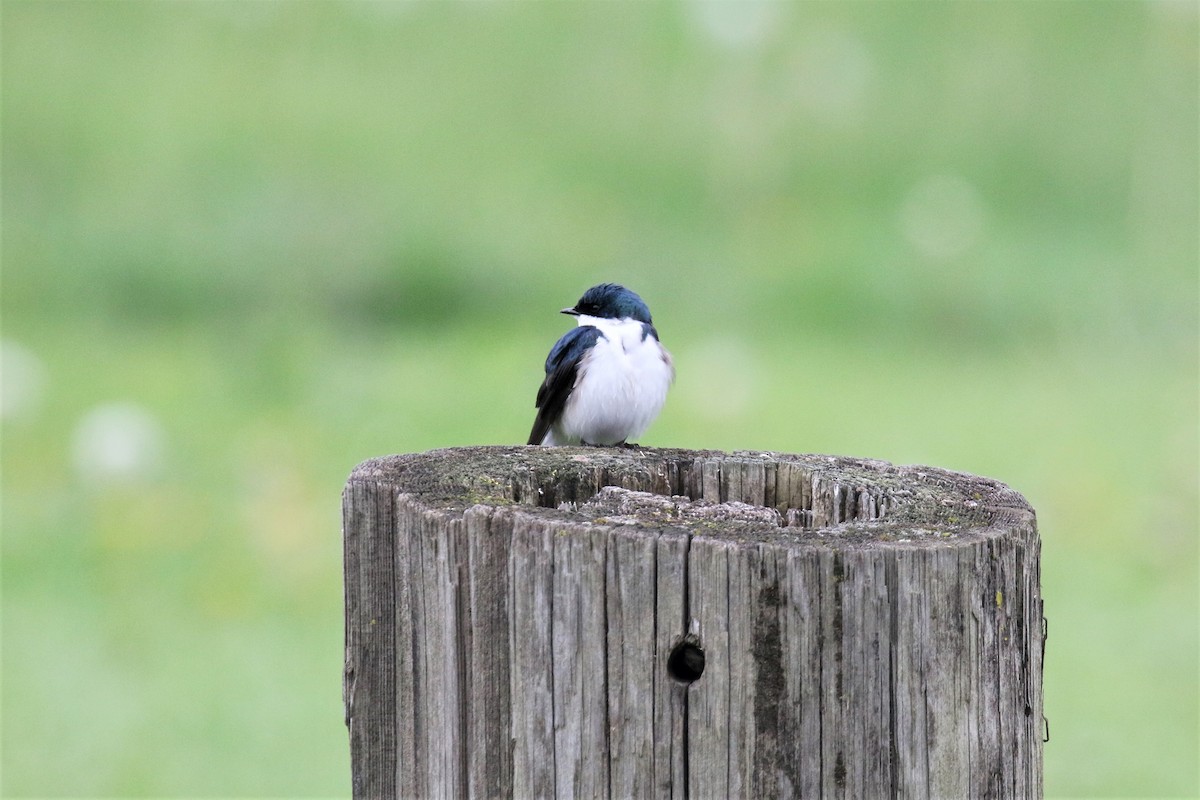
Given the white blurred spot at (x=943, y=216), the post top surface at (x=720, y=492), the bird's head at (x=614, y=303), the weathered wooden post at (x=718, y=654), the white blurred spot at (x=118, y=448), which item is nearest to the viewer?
the weathered wooden post at (x=718, y=654)

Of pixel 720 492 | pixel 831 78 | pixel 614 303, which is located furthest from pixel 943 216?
pixel 720 492

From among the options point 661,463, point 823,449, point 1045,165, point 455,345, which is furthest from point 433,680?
point 1045,165

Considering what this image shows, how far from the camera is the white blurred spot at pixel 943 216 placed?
8.55 m

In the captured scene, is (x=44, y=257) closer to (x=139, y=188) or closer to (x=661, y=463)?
(x=139, y=188)

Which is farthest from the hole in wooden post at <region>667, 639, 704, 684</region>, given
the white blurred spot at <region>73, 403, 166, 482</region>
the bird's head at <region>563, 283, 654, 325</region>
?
the white blurred spot at <region>73, 403, 166, 482</region>

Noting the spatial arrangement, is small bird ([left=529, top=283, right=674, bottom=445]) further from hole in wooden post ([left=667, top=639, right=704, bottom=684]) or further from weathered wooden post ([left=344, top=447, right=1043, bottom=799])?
hole in wooden post ([left=667, top=639, right=704, bottom=684])

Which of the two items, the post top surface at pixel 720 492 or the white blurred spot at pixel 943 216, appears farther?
the white blurred spot at pixel 943 216

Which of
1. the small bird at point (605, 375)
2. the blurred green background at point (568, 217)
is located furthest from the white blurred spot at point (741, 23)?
the small bird at point (605, 375)

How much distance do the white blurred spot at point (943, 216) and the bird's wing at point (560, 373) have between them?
4.71 m

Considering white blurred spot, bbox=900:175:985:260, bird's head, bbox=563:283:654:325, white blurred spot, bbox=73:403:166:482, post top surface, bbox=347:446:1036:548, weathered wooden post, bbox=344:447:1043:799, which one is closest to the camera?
weathered wooden post, bbox=344:447:1043:799

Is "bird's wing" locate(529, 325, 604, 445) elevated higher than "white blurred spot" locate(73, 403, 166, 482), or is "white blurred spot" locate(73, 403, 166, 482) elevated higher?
"bird's wing" locate(529, 325, 604, 445)

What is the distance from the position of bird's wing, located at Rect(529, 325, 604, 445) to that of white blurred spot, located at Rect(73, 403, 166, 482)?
3.01 m

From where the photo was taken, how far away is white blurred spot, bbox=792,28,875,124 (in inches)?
355

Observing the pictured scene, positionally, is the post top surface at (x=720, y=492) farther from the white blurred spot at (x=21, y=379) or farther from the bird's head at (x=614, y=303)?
the white blurred spot at (x=21, y=379)
